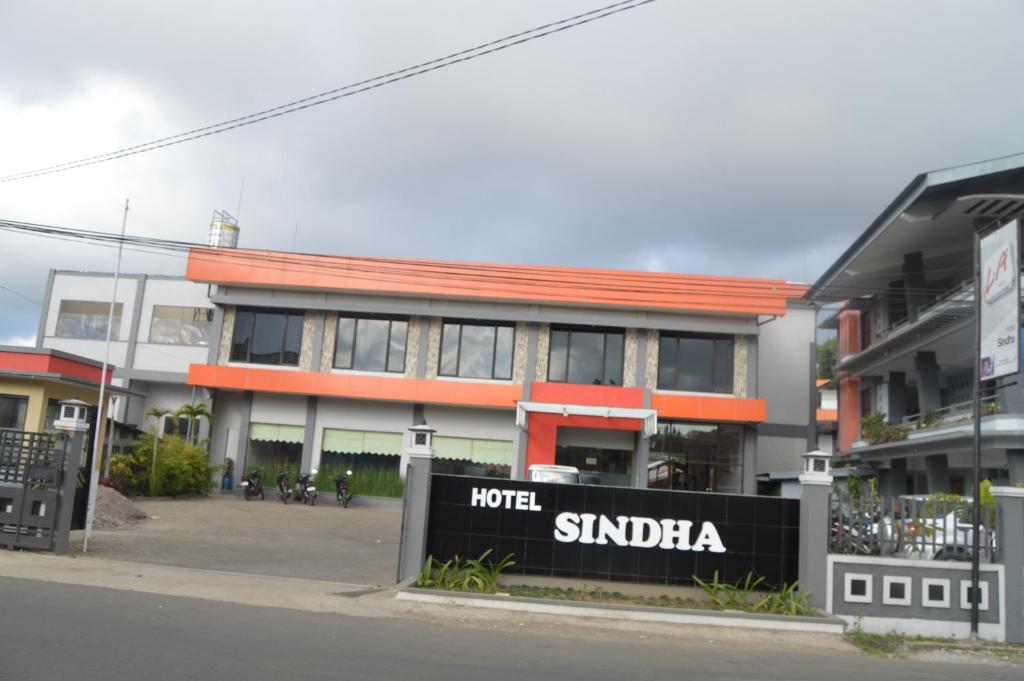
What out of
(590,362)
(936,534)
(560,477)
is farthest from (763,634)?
(590,362)

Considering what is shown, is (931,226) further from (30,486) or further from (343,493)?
(30,486)

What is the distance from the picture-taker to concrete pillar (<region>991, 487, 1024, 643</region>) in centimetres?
1123

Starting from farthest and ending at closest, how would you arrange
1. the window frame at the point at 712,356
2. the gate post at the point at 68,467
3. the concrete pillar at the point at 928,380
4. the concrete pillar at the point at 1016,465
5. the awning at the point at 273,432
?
1. the awning at the point at 273,432
2. the window frame at the point at 712,356
3. the concrete pillar at the point at 928,380
4. the concrete pillar at the point at 1016,465
5. the gate post at the point at 68,467

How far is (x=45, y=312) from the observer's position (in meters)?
36.7

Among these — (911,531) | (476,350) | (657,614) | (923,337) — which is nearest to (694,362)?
(923,337)

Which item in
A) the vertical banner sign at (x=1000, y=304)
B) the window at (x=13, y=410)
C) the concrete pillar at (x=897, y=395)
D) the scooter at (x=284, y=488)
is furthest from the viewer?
the concrete pillar at (x=897, y=395)

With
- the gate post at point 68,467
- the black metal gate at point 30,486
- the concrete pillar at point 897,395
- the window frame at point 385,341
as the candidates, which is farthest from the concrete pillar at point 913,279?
the black metal gate at point 30,486

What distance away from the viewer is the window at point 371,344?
3180 cm

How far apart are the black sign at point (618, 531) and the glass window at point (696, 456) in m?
18.6

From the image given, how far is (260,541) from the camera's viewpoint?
1759 cm

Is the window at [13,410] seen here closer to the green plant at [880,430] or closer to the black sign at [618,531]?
the black sign at [618,531]

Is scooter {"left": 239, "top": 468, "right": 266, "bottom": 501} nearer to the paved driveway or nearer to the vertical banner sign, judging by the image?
the paved driveway

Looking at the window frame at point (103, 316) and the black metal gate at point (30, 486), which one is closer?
the black metal gate at point (30, 486)

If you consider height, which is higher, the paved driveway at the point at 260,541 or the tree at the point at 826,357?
the tree at the point at 826,357
